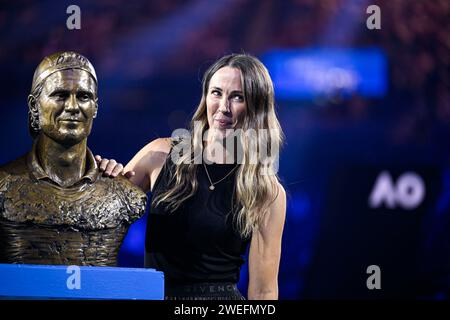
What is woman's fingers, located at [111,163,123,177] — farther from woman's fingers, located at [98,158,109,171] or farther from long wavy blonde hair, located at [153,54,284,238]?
long wavy blonde hair, located at [153,54,284,238]

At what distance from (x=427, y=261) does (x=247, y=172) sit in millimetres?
1727

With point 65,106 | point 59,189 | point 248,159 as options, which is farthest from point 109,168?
point 248,159

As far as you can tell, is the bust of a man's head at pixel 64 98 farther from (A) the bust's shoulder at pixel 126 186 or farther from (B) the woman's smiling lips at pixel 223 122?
(B) the woman's smiling lips at pixel 223 122

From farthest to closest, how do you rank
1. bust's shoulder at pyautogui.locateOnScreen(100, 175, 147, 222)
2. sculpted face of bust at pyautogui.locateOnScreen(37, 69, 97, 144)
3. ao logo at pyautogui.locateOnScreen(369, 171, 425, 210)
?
1. ao logo at pyautogui.locateOnScreen(369, 171, 425, 210)
2. bust's shoulder at pyautogui.locateOnScreen(100, 175, 147, 222)
3. sculpted face of bust at pyautogui.locateOnScreen(37, 69, 97, 144)

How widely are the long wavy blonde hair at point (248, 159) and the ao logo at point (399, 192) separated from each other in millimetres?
1270

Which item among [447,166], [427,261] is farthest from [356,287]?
[447,166]

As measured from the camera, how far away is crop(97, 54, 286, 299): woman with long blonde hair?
11.1ft

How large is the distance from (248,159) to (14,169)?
980 millimetres

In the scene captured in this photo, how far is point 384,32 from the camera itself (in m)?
4.64

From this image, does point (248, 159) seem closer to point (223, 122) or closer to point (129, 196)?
point (223, 122)

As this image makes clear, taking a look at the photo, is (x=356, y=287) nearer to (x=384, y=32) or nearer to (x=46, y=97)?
(x=384, y=32)

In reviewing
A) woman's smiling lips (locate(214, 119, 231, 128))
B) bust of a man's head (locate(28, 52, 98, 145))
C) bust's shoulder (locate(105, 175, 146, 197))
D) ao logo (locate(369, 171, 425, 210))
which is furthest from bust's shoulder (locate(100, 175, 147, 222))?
ao logo (locate(369, 171, 425, 210))

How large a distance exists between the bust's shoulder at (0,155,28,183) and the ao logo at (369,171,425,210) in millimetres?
2159

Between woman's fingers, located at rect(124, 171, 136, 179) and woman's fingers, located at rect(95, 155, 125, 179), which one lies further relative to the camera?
woman's fingers, located at rect(124, 171, 136, 179)
